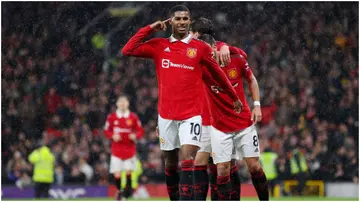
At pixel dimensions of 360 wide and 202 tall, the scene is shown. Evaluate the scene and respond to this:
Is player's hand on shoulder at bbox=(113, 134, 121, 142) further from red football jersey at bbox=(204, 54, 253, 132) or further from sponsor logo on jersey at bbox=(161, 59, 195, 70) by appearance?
sponsor logo on jersey at bbox=(161, 59, 195, 70)

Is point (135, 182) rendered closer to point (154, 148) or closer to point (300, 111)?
point (154, 148)

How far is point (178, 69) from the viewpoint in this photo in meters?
8.26

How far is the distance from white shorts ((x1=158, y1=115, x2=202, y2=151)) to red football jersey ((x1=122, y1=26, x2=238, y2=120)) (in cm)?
7

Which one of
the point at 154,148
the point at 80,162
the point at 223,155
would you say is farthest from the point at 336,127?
the point at 223,155

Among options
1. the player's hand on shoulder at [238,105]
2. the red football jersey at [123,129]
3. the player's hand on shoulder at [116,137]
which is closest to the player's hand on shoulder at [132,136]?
the red football jersey at [123,129]

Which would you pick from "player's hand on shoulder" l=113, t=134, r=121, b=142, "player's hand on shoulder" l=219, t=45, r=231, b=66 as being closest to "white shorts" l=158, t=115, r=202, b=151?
"player's hand on shoulder" l=219, t=45, r=231, b=66

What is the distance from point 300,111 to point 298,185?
3.44 meters

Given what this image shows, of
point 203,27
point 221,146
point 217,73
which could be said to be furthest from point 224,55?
point 221,146

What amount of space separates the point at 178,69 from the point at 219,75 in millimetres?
468

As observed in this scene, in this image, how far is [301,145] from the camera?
19266 millimetres

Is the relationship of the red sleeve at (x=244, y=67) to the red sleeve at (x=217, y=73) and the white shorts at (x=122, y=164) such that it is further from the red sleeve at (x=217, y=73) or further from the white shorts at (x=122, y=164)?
the white shorts at (x=122, y=164)

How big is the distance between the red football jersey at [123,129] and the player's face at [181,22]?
6425mm

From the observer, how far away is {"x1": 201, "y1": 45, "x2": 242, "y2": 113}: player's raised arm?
27.5 ft

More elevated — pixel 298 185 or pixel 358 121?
pixel 358 121
